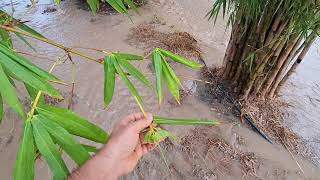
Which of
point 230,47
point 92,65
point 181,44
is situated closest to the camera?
point 230,47

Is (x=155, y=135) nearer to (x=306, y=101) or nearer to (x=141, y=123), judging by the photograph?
(x=141, y=123)

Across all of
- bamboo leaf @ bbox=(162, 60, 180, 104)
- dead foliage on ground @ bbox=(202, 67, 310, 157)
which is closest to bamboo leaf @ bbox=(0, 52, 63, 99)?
bamboo leaf @ bbox=(162, 60, 180, 104)

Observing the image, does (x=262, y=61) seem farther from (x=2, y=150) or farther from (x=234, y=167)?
(x=2, y=150)

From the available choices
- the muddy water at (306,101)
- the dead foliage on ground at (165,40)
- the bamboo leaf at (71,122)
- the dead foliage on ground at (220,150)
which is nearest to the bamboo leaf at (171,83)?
the bamboo leaf at (71,122)

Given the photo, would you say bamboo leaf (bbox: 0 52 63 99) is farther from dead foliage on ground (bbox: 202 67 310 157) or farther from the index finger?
dead foliage on ground (bbox: 202 67 310 157)

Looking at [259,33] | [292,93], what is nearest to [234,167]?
[259,33]

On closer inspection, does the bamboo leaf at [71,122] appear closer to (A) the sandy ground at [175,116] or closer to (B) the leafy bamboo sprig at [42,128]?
(B) the leafy bamboo sprig at [42,128]

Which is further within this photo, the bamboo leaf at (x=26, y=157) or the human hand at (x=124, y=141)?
the human hand at (x=124, y=141)
